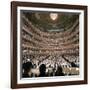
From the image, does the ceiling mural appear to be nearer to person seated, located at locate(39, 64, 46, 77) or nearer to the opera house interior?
the opera house interior

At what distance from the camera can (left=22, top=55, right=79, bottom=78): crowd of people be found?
2045 millimetres

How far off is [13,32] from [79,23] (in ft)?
2.15

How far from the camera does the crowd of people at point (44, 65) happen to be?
2.04 m

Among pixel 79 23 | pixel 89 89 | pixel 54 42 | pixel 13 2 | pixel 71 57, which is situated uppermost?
pixel 13 2

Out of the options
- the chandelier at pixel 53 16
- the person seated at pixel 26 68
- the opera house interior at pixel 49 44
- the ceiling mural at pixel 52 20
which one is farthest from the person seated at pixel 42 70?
the chandelier at pixel 53 16

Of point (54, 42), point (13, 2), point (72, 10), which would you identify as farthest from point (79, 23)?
point (13, 2)

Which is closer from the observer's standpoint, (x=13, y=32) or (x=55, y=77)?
(x=13, y=32)

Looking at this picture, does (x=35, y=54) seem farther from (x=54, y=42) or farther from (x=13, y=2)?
(x=13, y=2)

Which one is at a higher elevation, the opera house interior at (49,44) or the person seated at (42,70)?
the opera house interior at (49,44)

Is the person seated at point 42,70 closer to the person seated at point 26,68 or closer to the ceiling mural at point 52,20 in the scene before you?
the person seated at point 26,68

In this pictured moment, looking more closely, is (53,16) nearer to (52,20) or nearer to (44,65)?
(52,20)

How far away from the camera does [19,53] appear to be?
6.58 feet

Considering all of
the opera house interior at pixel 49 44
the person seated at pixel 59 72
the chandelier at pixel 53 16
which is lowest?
the person seated at pixel 59 72

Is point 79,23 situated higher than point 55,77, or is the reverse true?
point 79,23
